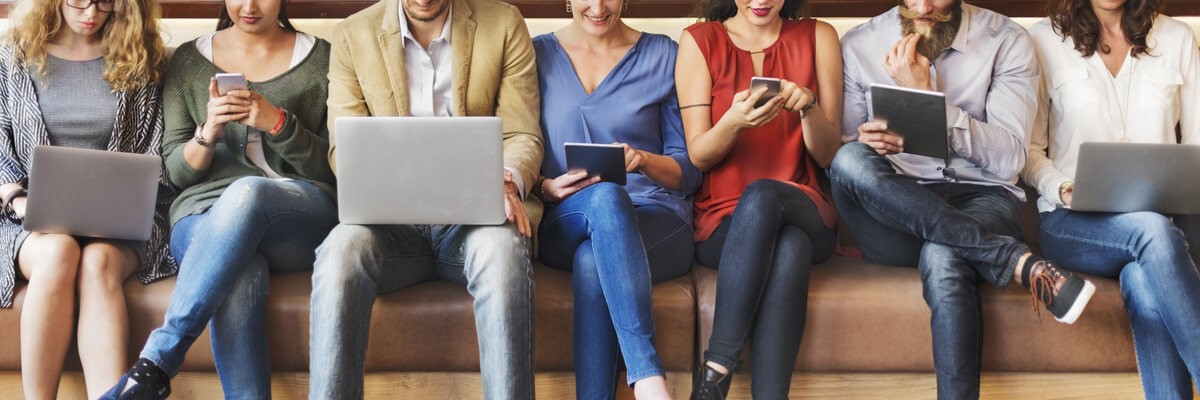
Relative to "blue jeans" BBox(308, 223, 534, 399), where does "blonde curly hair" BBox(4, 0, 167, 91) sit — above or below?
Answer: above

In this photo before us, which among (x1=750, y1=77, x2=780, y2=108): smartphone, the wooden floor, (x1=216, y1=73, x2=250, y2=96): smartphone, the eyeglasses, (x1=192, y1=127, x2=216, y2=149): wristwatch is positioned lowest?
the wooden floor

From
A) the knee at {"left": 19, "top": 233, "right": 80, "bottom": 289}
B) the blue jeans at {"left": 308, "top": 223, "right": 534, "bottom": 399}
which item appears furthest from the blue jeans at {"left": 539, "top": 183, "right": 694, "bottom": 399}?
the knee at {"left": 19, "top": 233, "right": 80, "bottom": 289}

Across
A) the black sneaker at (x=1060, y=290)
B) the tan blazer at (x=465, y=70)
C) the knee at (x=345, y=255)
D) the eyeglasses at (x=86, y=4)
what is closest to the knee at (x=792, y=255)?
the black sneaker at (x=1060, y=290)

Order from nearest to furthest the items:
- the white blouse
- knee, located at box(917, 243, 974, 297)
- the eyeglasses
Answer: knee, located at box(917, 243, 974, 297) → the eyeglasses → the white blouse

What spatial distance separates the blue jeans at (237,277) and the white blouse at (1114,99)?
1.55 meters

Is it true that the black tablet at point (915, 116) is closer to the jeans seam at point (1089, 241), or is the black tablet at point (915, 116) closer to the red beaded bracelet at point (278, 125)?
the jeans seam at point (1089, 241)

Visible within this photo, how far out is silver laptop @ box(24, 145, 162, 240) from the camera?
6.21ft

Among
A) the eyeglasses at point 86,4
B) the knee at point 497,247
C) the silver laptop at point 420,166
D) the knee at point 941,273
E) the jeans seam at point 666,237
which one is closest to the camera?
the silver laptop at point 420,166

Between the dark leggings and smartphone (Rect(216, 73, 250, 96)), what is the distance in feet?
3.09

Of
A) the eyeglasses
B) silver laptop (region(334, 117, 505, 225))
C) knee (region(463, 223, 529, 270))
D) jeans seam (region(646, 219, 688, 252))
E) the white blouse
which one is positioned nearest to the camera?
silver laptop (region(334, 117, 505, 225))

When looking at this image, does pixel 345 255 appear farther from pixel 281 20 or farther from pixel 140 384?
pixel 281 20

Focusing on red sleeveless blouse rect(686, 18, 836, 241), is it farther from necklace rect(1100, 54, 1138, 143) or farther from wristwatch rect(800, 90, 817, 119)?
necklace rect(1100, 54, 1138, 143)

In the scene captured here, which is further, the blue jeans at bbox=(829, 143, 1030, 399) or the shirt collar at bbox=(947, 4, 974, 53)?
the shirt collar at bbox=(947, 4, 974, 53)

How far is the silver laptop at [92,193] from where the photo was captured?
1.89 metres
